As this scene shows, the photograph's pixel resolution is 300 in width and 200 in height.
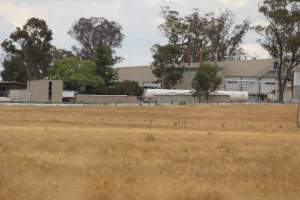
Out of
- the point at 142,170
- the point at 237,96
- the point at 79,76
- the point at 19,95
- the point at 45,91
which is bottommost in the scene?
the point at 142,170

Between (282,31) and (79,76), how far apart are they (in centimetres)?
3763

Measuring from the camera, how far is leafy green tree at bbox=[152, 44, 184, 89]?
134125mm

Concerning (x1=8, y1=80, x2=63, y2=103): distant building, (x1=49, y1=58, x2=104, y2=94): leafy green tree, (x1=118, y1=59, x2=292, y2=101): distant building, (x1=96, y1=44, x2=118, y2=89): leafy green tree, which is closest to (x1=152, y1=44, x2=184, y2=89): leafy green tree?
(x1=118, y1=59, x2=292, y2=101): distant building

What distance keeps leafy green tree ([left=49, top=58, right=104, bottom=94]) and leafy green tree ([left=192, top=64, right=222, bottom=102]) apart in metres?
19.1

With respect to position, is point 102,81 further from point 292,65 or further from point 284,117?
point 284,117

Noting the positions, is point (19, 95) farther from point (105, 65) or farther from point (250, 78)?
point (250, 78)

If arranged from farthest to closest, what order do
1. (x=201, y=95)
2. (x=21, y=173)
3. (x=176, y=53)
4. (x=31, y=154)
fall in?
(x=176, y=53)
(x=201, y=95)
(x=31, y=154)
(x=21, y=173)

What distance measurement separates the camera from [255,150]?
24.0 m

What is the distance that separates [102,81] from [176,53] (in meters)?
18.0

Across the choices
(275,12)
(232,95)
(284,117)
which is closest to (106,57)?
(232,95)

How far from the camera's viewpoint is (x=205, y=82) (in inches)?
4525

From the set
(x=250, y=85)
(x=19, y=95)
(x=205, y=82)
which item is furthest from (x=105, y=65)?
(x=250, y=85)

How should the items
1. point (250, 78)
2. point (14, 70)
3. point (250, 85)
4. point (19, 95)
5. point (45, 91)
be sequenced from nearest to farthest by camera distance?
point (45, 91), point (19, 95), point (250, 85), point (250, 78), point (14, 70)

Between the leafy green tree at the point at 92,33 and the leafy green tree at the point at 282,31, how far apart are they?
4495cm
